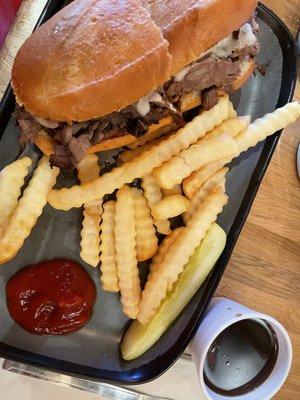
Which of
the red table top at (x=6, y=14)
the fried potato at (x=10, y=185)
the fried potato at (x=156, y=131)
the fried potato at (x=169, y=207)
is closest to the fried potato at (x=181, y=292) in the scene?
the fried potato at (x=169, y=207)

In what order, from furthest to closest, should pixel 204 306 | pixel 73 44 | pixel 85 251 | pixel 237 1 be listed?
pixel 204 306 < pixel 85 251 < pixel 237 1 < pixel 73 44

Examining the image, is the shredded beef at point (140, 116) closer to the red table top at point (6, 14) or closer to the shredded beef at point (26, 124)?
the shredded beef at point (26, 124)

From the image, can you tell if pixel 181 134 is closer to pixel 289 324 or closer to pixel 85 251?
pixel 85 251

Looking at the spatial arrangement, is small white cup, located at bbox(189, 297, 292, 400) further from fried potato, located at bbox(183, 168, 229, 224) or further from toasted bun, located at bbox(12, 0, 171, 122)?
toasted bun, located at bbox(12, 0, 171, 122)

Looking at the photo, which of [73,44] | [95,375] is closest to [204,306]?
[95,375]

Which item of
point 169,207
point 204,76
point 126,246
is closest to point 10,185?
point 126,246

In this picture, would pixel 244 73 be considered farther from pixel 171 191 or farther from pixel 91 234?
pixel 91 234
